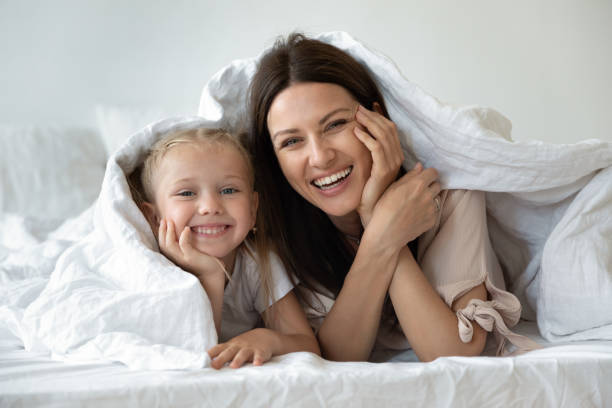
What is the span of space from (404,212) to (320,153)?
0.20 meters

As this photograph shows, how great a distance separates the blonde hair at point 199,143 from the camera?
1.12m

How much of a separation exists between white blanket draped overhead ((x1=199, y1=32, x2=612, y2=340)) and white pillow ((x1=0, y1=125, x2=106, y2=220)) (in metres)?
1.09

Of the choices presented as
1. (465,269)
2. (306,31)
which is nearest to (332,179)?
(465,269)

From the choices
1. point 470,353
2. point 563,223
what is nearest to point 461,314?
point 470,353

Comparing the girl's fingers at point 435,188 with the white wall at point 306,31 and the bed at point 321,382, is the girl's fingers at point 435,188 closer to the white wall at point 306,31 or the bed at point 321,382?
the bed at point 321,382

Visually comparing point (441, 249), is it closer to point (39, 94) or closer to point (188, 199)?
point (188, 199)

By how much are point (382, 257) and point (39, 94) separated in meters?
2.19

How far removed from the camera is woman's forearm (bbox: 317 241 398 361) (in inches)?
40.9

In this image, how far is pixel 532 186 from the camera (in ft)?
3.58

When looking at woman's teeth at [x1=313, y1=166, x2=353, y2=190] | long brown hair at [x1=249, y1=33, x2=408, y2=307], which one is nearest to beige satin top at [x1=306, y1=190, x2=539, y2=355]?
long brown hair at [x1=249, y1=33, x2=408, y2=307]

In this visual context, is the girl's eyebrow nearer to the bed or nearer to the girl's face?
the girl's face

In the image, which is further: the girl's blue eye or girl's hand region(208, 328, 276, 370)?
the girl's blue eye

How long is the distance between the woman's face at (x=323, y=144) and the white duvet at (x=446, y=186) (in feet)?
0.47

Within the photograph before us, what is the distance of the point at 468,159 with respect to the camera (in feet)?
3.64
